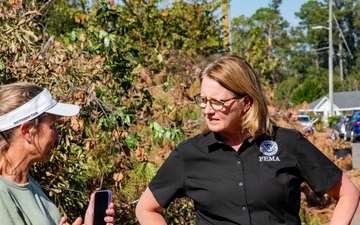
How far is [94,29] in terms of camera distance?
694 cm

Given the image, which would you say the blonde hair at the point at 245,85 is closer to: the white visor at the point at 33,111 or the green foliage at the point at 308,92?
the white visor at the point at 33,111

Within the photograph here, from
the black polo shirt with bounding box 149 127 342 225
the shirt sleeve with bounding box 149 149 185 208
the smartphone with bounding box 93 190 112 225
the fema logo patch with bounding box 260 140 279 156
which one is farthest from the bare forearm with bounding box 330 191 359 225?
the smartphone with bounding box 93 190 112 225

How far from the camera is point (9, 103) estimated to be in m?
3.18

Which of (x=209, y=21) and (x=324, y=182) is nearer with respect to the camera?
(x=324, y=182)

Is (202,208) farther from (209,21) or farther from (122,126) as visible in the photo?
(209,21)

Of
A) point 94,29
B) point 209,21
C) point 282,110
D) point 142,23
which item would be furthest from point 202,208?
point 209,21

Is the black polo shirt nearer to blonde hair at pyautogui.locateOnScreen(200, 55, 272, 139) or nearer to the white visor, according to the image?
blonde hair at pyautogui.locateOnScreen(200, 55, 272, 139)

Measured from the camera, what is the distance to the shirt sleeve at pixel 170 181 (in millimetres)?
3803

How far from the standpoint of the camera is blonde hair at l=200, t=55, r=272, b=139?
3.68m

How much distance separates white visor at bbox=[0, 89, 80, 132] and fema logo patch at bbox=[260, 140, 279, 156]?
93cm

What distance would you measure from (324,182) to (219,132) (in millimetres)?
553

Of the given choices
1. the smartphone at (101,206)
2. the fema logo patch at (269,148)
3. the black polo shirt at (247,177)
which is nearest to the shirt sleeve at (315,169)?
the black polo shirt at (247,177)

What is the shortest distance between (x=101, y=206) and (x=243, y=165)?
727mm

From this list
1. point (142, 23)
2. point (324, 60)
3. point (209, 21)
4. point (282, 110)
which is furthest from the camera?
point (324, 60)
